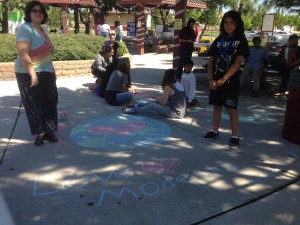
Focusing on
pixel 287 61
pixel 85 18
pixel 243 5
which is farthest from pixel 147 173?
pixel 85 18

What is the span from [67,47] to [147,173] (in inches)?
270

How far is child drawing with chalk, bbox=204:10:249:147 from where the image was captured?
4004 millimetres

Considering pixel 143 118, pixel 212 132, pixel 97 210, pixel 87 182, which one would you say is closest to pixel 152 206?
pixel 97 210

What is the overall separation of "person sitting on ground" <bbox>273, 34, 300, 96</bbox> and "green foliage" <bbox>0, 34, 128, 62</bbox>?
5.17 m

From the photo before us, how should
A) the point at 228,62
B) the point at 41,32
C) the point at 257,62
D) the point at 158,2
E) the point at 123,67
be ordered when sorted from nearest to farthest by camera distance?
the point at 41,32 < the point at 228,62 < the point at 123,67 < the point at 257,62 < the point at 158,2

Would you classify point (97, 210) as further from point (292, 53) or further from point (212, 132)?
point (292, 53)

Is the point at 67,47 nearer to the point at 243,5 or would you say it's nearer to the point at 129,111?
the point at 129,111

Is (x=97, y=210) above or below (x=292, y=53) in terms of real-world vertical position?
below

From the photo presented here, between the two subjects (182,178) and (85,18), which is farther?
(85,18)

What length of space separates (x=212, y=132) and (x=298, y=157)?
44.1 inches

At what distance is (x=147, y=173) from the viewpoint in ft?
11.6

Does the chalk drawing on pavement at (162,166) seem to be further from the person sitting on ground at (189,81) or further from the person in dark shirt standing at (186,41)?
the person in dark shirt standing at (186,41)

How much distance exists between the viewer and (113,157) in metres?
3.94

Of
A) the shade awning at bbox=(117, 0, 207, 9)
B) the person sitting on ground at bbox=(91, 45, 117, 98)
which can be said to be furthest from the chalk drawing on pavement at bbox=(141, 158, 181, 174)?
the shade awning at bbox=(117, 0, 207, 9)
